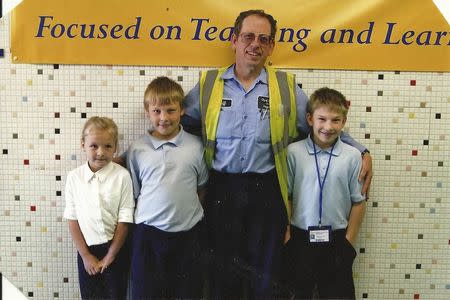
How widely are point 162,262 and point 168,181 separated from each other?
37cm

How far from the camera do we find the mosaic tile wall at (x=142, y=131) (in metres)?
2.27

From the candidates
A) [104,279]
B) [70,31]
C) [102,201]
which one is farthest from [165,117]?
[104,279]

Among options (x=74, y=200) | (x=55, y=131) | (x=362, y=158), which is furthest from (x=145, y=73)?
(x=362, y=158)

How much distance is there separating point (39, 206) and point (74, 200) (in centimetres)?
41

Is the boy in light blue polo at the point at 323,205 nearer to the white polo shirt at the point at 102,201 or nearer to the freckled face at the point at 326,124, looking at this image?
the freckled face at the point at 326,124

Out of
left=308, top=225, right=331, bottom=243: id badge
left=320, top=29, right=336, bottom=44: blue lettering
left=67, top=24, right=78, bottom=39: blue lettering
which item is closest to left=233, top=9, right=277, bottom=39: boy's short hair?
left=320, top=29, right=336, bottom=44: blue lettering

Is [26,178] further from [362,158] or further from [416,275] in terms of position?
[416,275]

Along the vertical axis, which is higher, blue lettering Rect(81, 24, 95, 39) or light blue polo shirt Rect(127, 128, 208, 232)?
blue lettering Rect(81, 24, 95, 39)

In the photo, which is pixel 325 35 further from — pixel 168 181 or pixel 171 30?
pixel 168 181

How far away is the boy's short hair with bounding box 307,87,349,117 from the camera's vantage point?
204 cm

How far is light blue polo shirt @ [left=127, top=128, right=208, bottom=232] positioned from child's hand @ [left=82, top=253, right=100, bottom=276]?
26cm

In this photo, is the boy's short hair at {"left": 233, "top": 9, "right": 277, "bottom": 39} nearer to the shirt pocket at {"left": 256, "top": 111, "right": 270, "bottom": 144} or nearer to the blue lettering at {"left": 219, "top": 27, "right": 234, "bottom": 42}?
the blue lettering at {"left": 219, "top": 27, "right": 234, "bottom": 42}

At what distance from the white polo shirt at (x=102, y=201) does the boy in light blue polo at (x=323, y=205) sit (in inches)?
30.7

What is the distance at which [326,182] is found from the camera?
207 cm
